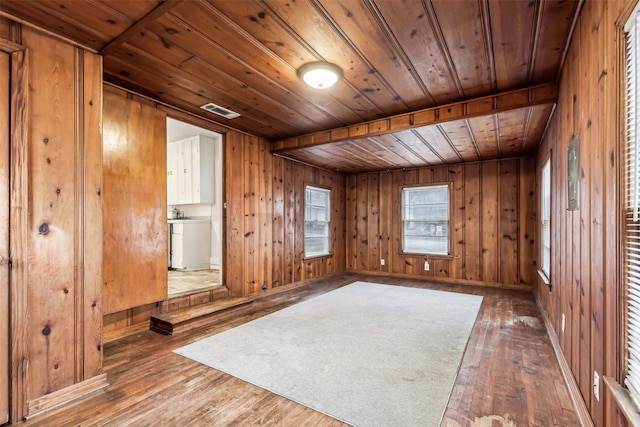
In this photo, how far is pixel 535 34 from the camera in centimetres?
211

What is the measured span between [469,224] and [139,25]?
Result: 223 inches

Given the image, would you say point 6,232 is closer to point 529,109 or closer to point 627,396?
point 627,396

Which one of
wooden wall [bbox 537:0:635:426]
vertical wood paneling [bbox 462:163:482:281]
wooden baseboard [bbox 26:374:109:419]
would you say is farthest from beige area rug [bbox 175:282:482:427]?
vertical wood paneling [bbox 462:163:482:281]

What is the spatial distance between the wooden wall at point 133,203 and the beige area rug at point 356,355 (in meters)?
0.93

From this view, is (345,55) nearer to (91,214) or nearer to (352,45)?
(352,45)

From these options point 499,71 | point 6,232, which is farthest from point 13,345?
point 499,71

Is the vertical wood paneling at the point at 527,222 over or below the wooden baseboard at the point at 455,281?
over

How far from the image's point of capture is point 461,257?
5.83 m

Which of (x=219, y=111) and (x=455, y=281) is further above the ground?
(x=219, y=111)

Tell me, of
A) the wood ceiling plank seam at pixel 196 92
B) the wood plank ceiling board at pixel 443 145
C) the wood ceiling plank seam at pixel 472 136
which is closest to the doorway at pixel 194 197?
the wood plank ceiling board at pixel 443 145

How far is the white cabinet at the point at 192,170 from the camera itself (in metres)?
5.85

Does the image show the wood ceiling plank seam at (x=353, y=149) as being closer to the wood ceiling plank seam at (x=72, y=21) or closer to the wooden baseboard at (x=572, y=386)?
the wood ceiling plank seam at (x=72, y=21)

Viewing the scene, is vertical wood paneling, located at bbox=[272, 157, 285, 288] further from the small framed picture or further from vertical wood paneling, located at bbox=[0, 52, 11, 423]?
the small framed picture

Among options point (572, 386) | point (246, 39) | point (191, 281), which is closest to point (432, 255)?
point (572, 386)
